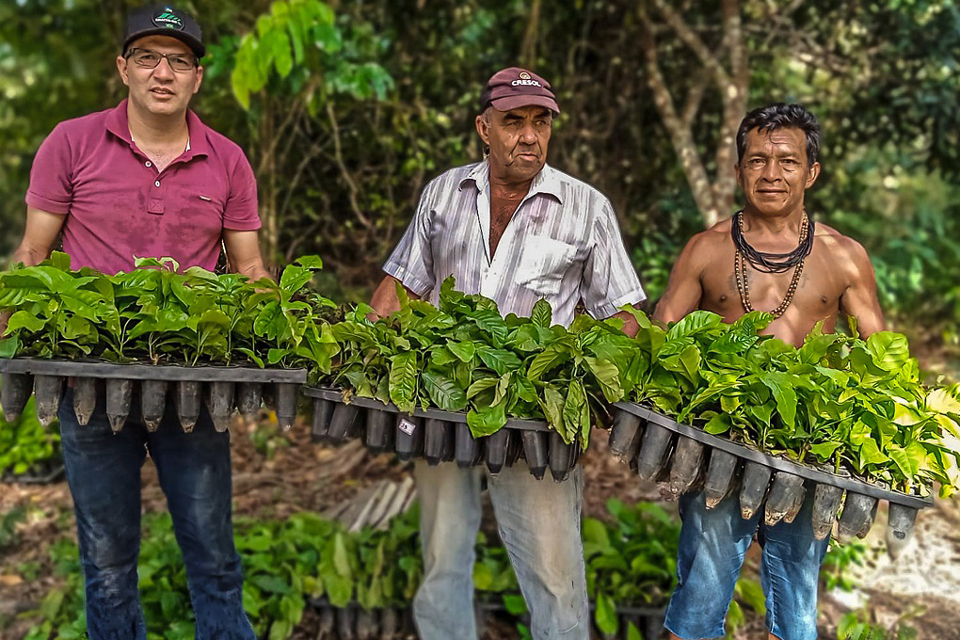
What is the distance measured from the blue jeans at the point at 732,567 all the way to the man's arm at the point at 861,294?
1.90ft

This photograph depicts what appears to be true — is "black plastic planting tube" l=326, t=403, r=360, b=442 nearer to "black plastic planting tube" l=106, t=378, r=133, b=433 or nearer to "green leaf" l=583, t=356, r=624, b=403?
"black plastic planting tube" l=106, t=378, r=133, b=433

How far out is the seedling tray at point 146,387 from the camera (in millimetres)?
2020

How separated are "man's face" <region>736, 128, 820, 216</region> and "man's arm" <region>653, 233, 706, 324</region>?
0.21m

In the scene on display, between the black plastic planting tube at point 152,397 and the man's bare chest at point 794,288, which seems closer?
the black plastic planting tube at point 152,397

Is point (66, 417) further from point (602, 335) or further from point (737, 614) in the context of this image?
point (737, 614)

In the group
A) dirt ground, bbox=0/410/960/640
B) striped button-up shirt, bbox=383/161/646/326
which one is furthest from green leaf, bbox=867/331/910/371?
dirt ground, bbox=0/410/960/640

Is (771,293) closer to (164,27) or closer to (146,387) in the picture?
(146,387)

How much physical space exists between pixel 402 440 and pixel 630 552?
1.74 meters

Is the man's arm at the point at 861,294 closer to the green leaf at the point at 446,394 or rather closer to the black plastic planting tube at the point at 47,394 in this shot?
the green leaf at the point at 446,394

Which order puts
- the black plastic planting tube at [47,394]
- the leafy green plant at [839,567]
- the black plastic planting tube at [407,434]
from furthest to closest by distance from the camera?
1. the leafy green plant at [839,567]
2. the black plastic planting tube at [407,434]
3. the black plastic planting tube at [47,394]

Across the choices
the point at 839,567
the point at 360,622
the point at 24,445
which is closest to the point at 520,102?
the point at 360,622

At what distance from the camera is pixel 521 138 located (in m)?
2.38

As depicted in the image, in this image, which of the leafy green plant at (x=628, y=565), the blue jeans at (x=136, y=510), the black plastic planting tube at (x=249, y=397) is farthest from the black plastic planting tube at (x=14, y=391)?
the leafy green plant at (x=628, y=565)

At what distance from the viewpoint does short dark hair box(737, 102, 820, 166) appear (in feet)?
7.89
